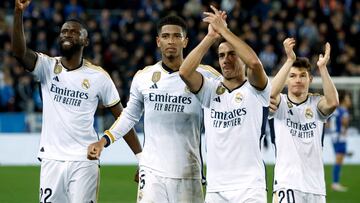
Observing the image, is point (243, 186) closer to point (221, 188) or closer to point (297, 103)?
point (221, 188)

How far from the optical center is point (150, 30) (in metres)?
26.1

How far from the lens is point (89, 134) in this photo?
386 inches

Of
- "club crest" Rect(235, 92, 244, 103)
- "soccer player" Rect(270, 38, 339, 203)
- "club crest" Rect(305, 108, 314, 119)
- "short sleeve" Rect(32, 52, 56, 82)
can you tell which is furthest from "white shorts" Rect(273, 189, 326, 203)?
"short sleeve" Rect(32, 52, 56, 82)

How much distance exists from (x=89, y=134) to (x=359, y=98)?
16.1 m

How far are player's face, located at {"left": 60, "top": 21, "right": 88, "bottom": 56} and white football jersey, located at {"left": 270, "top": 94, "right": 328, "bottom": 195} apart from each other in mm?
2239

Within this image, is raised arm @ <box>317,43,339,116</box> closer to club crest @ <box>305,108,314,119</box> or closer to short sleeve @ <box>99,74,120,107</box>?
club crest @ <box>305,108,314,119</box>

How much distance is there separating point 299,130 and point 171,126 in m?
1.57

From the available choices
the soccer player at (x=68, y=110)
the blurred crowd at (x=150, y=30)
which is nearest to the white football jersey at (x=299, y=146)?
the soccer player at (x=68, y=110)

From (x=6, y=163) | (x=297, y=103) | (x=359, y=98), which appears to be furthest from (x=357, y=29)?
(x=297, y=103)

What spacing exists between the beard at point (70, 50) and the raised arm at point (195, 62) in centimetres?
162

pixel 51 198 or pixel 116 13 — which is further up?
pixel 116 13

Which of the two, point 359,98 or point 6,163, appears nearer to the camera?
point 6,163

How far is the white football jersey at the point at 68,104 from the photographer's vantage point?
9688mm

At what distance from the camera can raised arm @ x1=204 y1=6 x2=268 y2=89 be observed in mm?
8336
